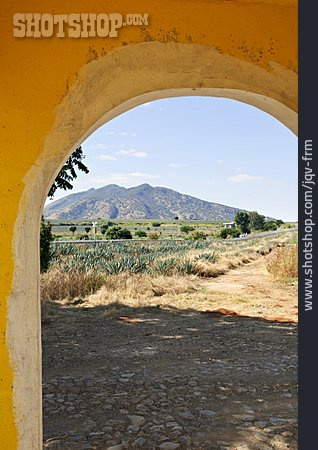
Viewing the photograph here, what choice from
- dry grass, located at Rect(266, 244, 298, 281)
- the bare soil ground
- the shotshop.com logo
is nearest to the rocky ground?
the bare soil ground

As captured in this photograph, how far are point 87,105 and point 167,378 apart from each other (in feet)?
13.5

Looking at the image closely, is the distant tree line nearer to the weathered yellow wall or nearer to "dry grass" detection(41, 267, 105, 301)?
"dry grass" detection(41, 267, 105, 301)

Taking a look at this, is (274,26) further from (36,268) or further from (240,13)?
(36,268)

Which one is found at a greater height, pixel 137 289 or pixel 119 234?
pixel 119 234

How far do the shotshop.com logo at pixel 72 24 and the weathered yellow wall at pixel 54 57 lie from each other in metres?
0.03

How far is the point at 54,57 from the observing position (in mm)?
2381

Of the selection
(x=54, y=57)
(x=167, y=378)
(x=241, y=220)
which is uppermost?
(x=54, y=57)

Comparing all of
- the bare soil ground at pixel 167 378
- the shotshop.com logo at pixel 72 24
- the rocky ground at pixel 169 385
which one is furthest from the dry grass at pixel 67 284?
the shotshop.com logo at pixel 72 24

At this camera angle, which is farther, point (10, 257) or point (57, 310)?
point (57, 310)
